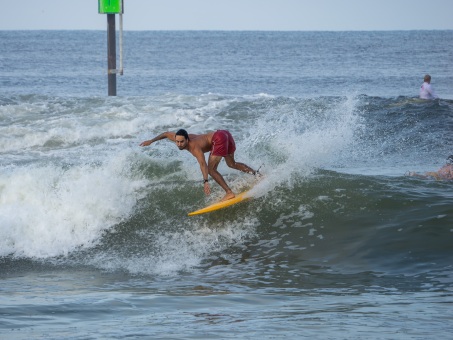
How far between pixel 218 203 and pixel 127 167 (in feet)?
7.85

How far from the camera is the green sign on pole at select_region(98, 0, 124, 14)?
23.4 metres

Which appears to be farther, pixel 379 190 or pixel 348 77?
pixel 348 77

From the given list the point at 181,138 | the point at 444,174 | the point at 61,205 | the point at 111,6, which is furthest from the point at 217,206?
the point at 111,6

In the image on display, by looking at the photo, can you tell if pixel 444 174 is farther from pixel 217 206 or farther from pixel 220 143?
pixel 220 143

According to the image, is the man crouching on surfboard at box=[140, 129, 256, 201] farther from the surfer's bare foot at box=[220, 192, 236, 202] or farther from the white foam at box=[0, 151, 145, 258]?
the white foam at box=[0, 151, 145, 258]

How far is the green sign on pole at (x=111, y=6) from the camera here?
2338 centimetres

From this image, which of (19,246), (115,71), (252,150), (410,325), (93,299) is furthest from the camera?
(115,71)

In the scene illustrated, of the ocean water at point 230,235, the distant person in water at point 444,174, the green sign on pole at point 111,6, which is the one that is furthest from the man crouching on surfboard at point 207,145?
the green sign on pole at point 111,6

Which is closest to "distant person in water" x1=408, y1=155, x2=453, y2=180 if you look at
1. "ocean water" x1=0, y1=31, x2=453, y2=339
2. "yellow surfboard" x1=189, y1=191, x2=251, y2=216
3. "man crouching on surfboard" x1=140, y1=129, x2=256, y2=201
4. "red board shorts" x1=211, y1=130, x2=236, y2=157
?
"ocean water" x1=0, y1=31, x2=453, y2=339

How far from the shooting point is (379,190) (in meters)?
12.3

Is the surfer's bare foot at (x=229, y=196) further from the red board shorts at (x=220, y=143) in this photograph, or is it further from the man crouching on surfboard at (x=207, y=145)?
the red board shorts at (x=220, y=143)

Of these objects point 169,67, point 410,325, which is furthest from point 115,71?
point 169,67

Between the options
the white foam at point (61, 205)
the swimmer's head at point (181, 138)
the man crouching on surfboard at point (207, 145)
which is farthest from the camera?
the white foam at point (61, 205)

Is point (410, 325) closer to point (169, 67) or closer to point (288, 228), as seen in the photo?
point (288, 228)
